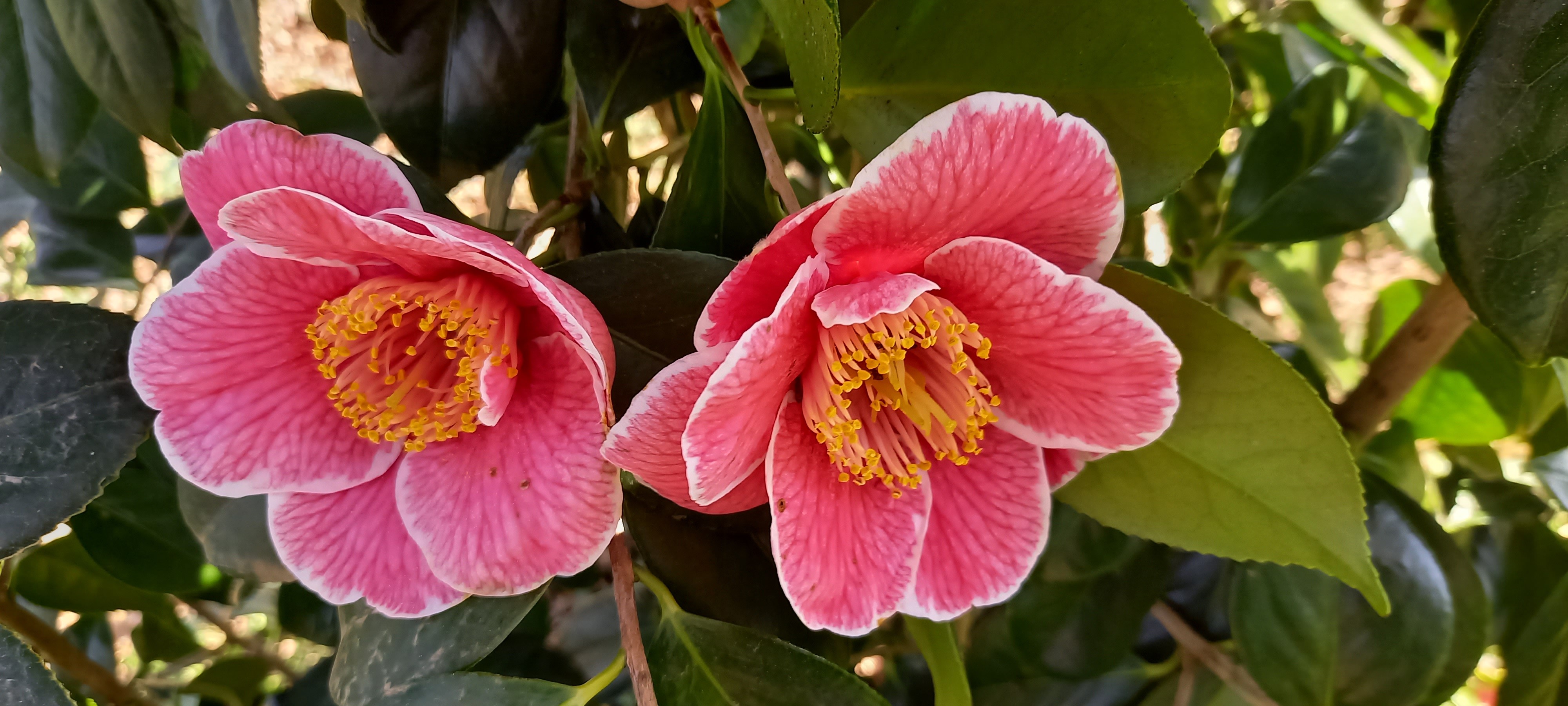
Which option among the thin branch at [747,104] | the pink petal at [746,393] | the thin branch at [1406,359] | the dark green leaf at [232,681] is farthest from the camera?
the dark green leaf at [232,681]

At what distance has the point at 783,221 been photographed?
0.36 metres

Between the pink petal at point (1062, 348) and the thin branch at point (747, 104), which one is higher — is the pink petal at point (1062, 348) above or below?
below

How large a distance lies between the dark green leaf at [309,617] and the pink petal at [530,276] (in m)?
0.73

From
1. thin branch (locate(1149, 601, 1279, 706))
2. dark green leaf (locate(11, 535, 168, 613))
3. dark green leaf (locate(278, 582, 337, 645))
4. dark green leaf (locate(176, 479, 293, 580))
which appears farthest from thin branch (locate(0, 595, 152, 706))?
thin branch (locate(1149, 601, 1279, 706))

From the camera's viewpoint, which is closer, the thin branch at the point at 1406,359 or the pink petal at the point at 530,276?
the pink petal at the point at 530,276

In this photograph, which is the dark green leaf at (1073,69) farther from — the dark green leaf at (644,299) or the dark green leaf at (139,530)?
the dark green leaf at (139,530)

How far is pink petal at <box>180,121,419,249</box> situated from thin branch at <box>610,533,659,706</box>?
0.75 ft

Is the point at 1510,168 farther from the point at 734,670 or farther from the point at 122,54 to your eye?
the point at 122,54

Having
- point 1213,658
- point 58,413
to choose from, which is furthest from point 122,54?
point 1213,658

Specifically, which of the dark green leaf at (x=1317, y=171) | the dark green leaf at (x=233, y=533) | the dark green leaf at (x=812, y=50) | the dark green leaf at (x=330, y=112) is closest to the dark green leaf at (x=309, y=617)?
the dark green leaf at (x=233, y=533)

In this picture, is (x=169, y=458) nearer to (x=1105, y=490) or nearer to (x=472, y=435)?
(x=472, y=435)

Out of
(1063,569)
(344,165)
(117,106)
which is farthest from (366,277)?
(1063,569)

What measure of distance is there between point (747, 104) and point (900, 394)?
0.19m

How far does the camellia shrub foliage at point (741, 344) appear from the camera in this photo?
1.28 ft
